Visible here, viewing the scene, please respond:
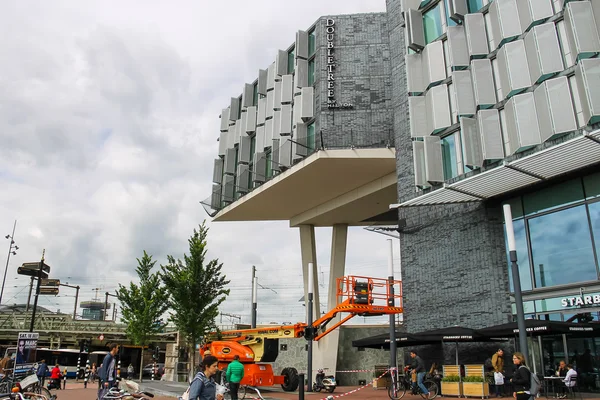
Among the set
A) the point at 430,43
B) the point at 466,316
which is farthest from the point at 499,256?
the point at 430,43

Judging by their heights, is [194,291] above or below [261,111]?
below

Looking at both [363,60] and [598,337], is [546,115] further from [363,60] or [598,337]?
[363,60]

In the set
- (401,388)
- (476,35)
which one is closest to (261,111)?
(476,35)

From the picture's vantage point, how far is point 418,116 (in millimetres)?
22406

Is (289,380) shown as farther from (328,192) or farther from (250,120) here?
(250,120)

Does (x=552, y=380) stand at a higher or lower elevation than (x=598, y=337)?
lower

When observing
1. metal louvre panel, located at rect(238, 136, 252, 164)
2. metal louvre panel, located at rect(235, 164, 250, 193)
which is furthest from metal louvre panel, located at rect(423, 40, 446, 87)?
metal louvre panel, located at rect(238, 136, 252, 164)

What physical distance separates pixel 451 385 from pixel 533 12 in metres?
12.9

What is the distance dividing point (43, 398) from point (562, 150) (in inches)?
603

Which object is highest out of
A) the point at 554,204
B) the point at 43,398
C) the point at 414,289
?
the point at 554,204

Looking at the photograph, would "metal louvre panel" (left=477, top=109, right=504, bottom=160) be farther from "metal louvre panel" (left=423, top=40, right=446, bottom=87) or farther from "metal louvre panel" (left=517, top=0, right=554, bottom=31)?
"metal louvre panel" (left=423, top=40, right=446, bottom=87)

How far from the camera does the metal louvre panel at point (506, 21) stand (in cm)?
1861

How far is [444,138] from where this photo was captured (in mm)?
21516

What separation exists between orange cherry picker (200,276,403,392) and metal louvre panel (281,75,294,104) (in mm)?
14502
